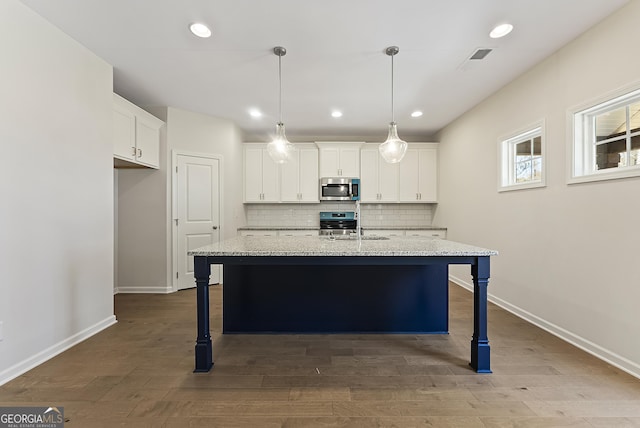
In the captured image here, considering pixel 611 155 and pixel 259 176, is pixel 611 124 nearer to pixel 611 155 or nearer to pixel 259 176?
pixel 611 155

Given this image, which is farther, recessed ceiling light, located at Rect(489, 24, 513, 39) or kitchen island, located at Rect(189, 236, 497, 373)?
kitchen island, located at Rect(189, 236, 497, 373)

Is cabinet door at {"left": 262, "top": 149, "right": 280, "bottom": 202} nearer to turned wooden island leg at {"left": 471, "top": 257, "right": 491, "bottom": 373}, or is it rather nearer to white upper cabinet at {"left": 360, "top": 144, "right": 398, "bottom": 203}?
white upper cabinet at {"left": 360, "top": 144, "right": 398, "bottom": 203}

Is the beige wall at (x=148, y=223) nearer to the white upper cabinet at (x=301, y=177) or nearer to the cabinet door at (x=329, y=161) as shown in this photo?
the white upper cabinet at (x=301, y=177)

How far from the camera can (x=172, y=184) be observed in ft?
13.4

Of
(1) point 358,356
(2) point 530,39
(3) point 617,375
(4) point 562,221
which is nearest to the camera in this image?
(3) point 617,375

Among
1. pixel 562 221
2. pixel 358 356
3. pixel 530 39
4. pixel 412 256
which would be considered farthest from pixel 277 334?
pixel 530 39

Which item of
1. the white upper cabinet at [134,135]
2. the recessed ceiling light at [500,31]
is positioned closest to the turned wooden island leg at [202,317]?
the white upper cabinet at [134,135]

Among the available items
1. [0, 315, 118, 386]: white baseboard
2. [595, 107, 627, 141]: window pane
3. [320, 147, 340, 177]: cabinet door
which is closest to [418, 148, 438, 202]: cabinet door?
[320, 147, 340, 177]: cabinet door

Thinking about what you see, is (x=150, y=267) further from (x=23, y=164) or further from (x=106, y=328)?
(x=23, y=164)

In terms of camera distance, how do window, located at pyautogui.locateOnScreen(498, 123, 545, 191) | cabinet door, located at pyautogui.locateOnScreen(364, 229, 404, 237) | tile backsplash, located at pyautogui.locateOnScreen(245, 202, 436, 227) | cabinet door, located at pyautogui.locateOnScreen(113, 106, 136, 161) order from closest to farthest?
window, located at pyautogui.locateOnScreen(498, 123, 545, 191)
cabinet door, located at pyautogui.locateOnScreen(113, 106, 136, 161)
cabinet door, located at pyautogui.locateOnScreen(364, 229, 404, 237)
tile backsplash, located at pyautogui.locateOnScreen(245, 202, 436, 227)

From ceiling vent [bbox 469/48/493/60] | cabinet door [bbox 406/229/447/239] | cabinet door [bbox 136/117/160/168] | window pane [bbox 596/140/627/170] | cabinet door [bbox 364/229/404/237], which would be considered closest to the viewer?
window pane [bbox 596/140/627/170]

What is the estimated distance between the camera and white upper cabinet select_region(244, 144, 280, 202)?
5238 millimetres

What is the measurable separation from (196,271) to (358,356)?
1.39m

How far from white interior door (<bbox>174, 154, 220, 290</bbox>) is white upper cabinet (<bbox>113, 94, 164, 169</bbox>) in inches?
14.8
